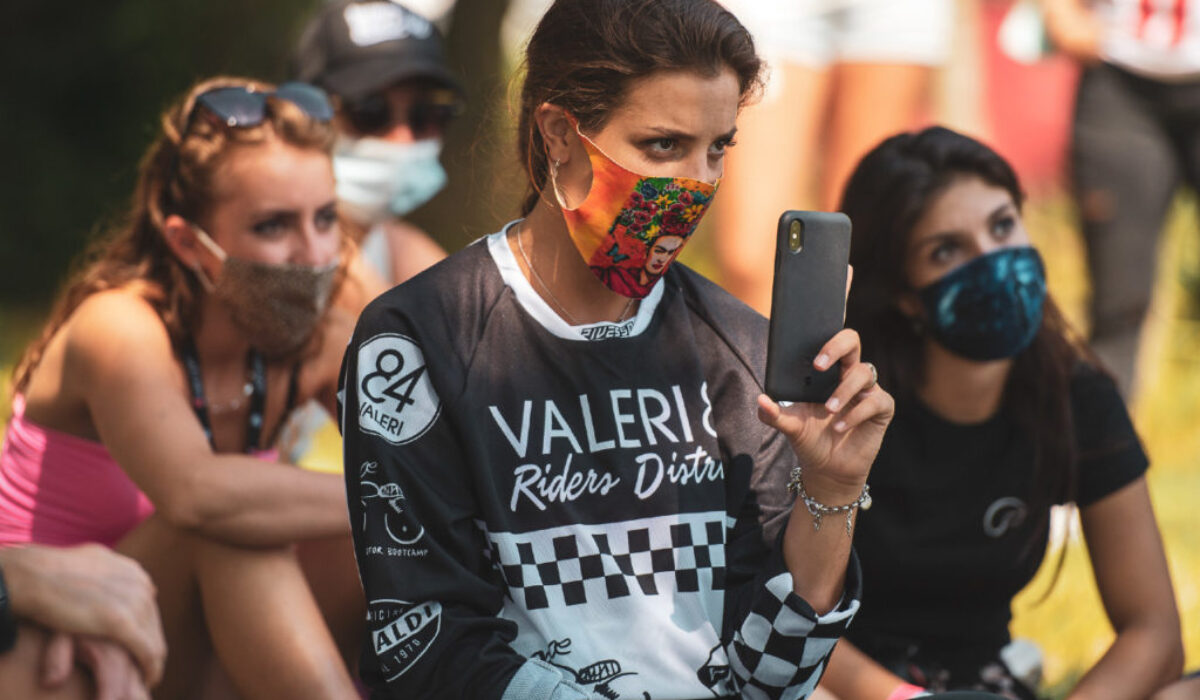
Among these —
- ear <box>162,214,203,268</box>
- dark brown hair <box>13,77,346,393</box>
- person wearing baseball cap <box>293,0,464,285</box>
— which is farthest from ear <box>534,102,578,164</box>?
person wearing baseball cap <box>293,0,464,285</box>

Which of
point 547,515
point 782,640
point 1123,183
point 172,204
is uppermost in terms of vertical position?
point 172,204

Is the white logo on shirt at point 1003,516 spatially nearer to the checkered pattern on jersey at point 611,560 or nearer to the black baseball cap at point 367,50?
the checkered pattern on jersey at point 611,560

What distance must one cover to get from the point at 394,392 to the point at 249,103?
49.4 inches

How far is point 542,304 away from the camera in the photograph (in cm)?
227

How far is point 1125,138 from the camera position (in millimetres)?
4926

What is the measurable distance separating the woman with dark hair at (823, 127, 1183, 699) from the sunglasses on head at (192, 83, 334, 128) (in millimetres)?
1256

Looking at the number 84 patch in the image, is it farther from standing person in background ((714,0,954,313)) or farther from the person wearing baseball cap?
standing person in background ((714,0,954,313))

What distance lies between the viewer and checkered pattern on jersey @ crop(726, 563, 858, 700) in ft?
7.02

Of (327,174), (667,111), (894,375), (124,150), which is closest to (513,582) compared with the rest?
(667,111)

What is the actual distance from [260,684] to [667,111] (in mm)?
1354

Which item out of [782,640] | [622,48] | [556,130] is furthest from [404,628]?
[622,48]

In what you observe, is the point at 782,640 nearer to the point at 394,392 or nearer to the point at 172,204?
the point at 394,392

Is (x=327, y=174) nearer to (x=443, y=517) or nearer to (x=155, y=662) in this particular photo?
(x=443, y=517)

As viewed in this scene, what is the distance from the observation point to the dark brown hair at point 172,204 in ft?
10.1
